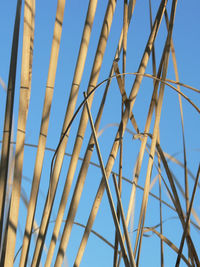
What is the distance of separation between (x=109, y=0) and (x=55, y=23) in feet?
0.28

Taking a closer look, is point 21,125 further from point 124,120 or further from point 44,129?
point 124,120

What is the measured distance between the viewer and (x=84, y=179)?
1.81 ft

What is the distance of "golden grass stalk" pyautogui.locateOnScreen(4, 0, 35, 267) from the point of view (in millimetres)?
544

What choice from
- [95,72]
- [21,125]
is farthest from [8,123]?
[95,72]

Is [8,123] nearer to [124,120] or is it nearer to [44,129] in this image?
[44,129]

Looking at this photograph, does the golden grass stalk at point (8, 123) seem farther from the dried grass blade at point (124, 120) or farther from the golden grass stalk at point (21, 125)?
the dried grass blade at point (124, 120)

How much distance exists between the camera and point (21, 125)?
570 millimetres

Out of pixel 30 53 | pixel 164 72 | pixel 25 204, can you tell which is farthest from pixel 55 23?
pixel 25 204

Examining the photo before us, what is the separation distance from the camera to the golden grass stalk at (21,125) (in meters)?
0.54

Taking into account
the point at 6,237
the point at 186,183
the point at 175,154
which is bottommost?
the point at 6,237

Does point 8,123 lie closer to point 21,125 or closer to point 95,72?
point 21,125

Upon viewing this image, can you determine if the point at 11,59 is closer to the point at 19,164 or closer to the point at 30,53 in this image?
the point at 30,53

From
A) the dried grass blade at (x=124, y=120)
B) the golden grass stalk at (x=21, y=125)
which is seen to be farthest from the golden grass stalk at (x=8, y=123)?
the dried grass blade at (x=124, y=120)

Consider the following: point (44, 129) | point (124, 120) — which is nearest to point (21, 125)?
point (44, 129)
